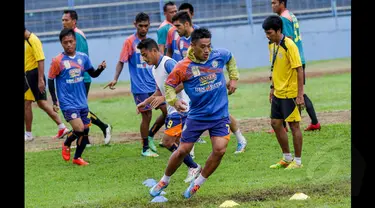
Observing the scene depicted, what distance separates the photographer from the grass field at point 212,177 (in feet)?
24.0

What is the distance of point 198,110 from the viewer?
24.8ft

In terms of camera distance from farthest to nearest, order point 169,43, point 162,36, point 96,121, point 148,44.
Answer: point 96,121 < point 162,36 < point 169,43 < point 148,44

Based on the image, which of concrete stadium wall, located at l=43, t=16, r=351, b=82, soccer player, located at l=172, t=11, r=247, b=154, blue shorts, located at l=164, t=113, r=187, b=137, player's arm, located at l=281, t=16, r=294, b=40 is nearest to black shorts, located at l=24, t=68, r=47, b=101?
soccer player, located at l=172, t=11, r=247, b=154

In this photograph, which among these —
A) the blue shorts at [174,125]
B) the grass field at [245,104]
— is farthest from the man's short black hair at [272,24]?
the grass field at [245,104]

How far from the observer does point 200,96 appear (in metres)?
7.55

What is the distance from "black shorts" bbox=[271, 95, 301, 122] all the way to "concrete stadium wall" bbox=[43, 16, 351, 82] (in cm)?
Result: 1662

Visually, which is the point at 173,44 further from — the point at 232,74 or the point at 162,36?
the point at 232,74

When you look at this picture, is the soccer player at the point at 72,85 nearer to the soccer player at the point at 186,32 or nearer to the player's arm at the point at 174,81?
the soccer player at the point at 186,32

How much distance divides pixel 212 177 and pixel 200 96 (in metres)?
1.52

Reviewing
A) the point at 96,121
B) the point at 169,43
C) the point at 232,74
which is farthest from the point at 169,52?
the point at 232,74

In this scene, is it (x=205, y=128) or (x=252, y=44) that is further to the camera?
(x=252, y=44)
